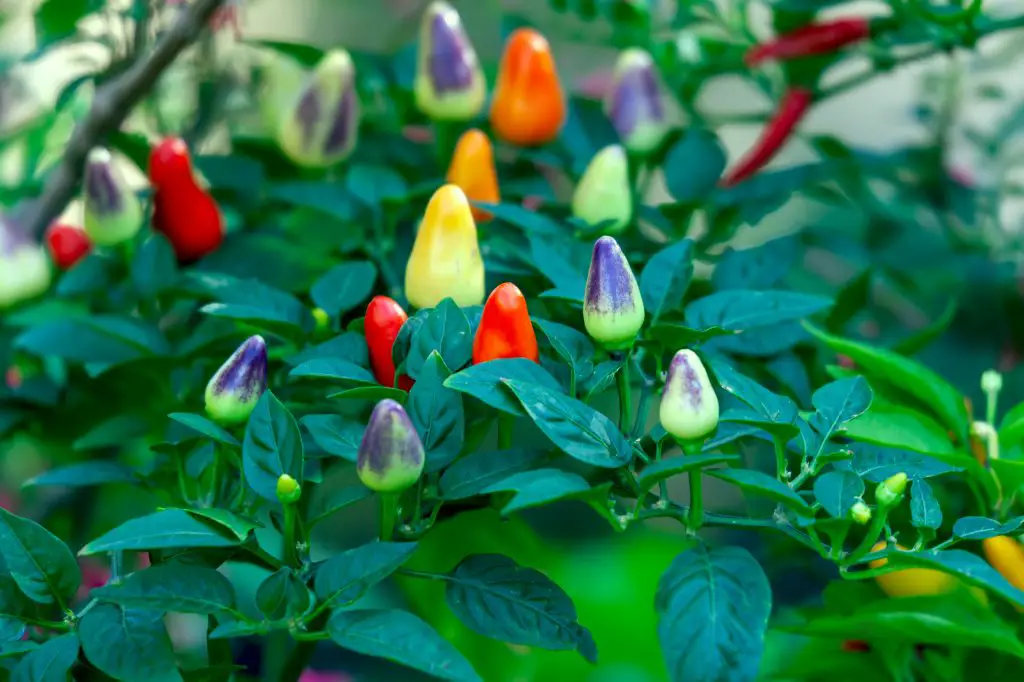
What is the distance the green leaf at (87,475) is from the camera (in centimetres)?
48

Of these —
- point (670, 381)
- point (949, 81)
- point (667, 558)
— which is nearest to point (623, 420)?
point (670, 381)

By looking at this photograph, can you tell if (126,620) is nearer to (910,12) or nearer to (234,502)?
(234,502)

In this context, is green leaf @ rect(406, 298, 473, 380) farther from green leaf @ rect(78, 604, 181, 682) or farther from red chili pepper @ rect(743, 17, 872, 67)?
red chili pepper @ rect(743, 17, 872, 67)

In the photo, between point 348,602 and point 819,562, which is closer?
point 348,602

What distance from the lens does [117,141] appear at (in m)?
0.69

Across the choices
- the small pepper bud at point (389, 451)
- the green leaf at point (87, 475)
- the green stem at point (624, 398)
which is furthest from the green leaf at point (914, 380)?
the green leaf at point (87, 475)

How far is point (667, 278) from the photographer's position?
0.48 metres

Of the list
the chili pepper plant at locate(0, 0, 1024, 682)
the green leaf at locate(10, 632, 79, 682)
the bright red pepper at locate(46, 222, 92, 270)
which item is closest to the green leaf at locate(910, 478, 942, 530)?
the chili pepper plant at locate(0, 0, 1024, 682)

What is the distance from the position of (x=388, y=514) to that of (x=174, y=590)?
81mm

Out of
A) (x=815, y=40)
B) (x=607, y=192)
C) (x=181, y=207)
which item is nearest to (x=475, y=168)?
(x=607, y=192)

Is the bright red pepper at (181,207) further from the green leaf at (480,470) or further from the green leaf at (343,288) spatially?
the green leaf at (480,470)

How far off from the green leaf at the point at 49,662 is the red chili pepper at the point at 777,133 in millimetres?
515

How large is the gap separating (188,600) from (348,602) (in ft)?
0.19

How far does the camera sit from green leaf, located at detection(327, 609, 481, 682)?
35 centimetres
